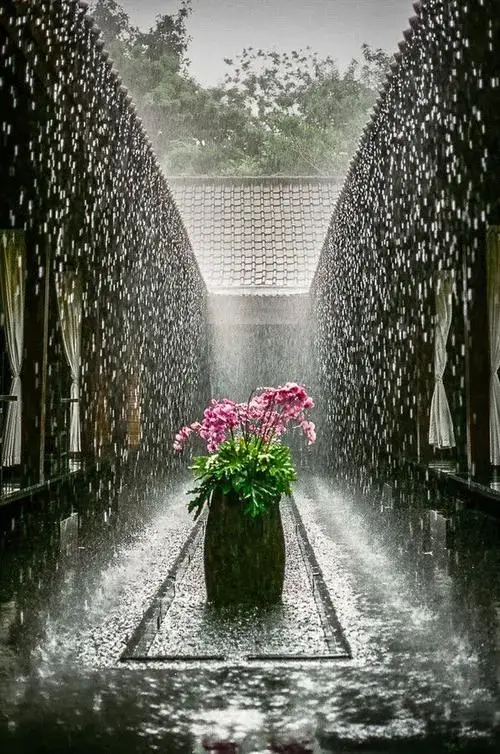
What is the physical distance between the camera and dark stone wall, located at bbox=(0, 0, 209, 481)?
4562 millimetres

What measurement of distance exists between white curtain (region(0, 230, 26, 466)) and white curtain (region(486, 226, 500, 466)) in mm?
3150

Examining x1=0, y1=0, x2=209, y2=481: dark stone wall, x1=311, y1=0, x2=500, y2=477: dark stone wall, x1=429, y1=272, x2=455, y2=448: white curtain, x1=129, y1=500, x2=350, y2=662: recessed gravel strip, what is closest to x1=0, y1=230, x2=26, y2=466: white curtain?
x1=0, y1=0, x2=209, y2=481: dark stone wall

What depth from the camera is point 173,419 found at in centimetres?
1048

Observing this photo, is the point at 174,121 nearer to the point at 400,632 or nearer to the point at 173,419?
the point at 173,419

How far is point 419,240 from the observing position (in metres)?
6.26

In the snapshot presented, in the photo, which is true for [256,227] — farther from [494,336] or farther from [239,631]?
[239,631]

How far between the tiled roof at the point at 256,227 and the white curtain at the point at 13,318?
8.12 m

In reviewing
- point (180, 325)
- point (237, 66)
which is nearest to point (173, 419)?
point (180, 325)

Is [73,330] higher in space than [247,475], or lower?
higher

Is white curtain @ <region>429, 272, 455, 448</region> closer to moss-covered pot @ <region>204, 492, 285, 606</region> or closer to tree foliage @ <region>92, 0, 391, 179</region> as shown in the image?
moss-covered pot @ <region>204, 492, 285, 606</region>

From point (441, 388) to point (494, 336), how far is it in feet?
3.94

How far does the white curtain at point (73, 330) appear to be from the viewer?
286 inches

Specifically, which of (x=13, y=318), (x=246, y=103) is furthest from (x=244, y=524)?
(x=246, y=103)

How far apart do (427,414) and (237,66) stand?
16.8 meters
